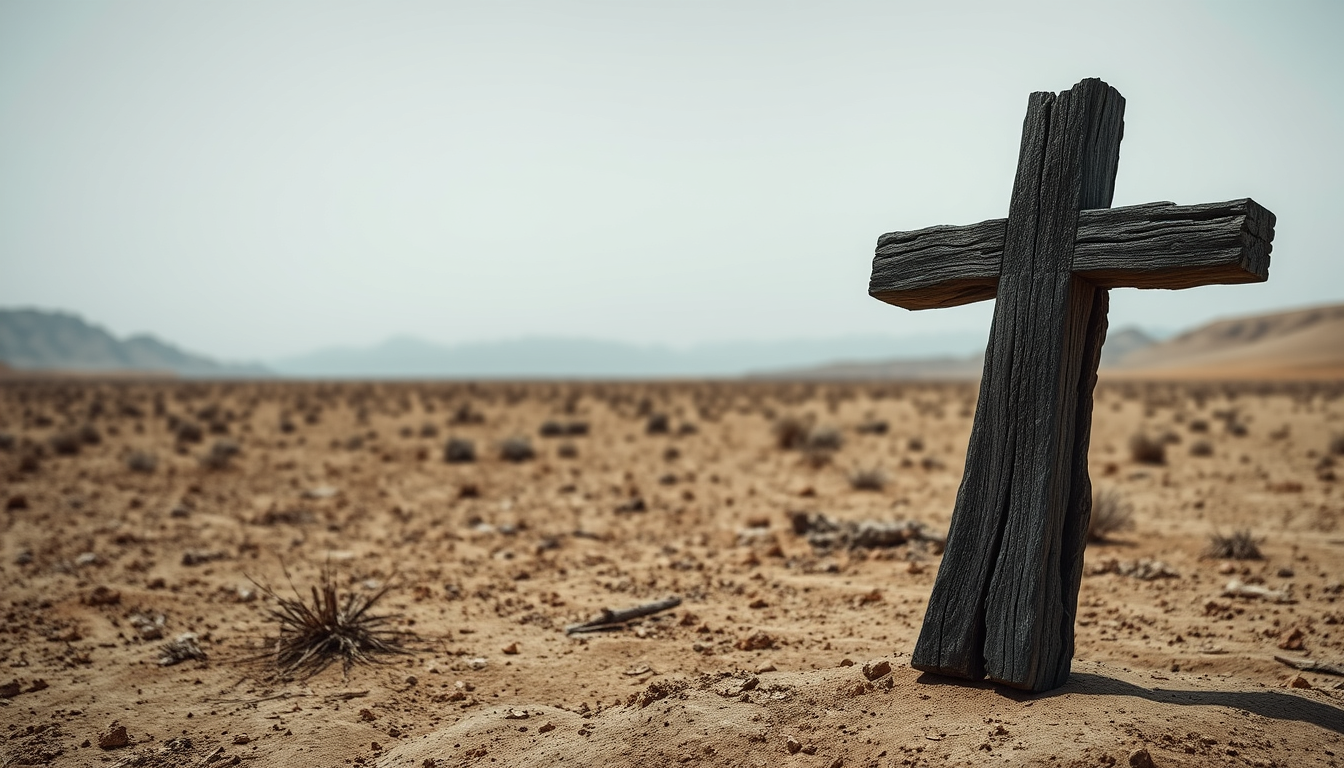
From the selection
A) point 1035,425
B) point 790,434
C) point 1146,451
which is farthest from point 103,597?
point 1146,451

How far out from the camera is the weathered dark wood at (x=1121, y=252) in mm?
3578

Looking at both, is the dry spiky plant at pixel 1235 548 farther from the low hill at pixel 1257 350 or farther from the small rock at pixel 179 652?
the low hill at pixel 1257 350

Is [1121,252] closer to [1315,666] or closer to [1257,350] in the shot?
[1315,666]

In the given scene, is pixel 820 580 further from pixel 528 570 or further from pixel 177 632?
pixel 177 632

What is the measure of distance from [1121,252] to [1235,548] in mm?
5723

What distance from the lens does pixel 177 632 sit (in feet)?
20.4

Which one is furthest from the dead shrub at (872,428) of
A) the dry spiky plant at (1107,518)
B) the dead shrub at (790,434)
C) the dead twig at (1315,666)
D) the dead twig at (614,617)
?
the dead twig at (1315,666)

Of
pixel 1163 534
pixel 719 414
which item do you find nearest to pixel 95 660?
pixel 1163 534

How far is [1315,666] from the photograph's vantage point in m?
4.81

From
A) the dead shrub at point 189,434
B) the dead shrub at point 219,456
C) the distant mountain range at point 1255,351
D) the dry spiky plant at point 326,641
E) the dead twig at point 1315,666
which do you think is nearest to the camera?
the dead twig at point 1315,666

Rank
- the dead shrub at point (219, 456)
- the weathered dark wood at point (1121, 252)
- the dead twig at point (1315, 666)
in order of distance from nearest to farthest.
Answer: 1. the weathered dark wood at point (1121, 252)
2. the dead twig at point (1315, 666)
3. the dead shrub at point (219, 456)

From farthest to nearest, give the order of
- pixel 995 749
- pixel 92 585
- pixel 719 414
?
pixel 719 414
pixel 92 585
pixel 995 749

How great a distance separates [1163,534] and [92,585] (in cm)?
1068

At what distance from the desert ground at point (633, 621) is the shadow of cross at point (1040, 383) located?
31cm
